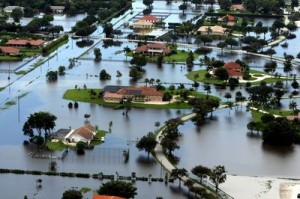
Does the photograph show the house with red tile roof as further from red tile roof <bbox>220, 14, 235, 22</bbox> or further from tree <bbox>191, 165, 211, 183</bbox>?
tree <bbox>191, 165, 211, 183</bbox>

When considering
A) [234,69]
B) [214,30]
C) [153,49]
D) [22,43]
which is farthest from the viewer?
[214,30]

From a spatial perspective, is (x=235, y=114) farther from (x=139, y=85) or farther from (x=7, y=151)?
(x=7, y=151)

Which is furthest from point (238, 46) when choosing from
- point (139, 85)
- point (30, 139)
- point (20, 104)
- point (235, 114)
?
point (30, 139)

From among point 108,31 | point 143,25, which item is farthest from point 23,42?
point 143,25

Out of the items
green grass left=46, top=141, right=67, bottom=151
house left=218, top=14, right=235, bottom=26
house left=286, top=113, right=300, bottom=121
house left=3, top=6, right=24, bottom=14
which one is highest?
house left=3, top=6, right=24, bottom=14

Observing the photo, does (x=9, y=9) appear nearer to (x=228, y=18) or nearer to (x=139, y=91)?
(x=228, y=18)

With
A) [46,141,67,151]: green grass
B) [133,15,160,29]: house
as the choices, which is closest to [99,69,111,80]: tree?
[46,141,67,151]: green grass

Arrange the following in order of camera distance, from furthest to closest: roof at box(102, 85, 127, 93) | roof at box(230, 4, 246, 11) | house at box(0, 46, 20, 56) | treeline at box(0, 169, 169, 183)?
roof at box(230, 4, 246, 11)
house at box(0, 46, 20, 56)
roof at box(102, 85, 127, 93)
treeline at box(0, 169, 169, 183)

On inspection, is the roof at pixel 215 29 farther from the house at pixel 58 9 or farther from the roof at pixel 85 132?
the roof at pixel 85 132
